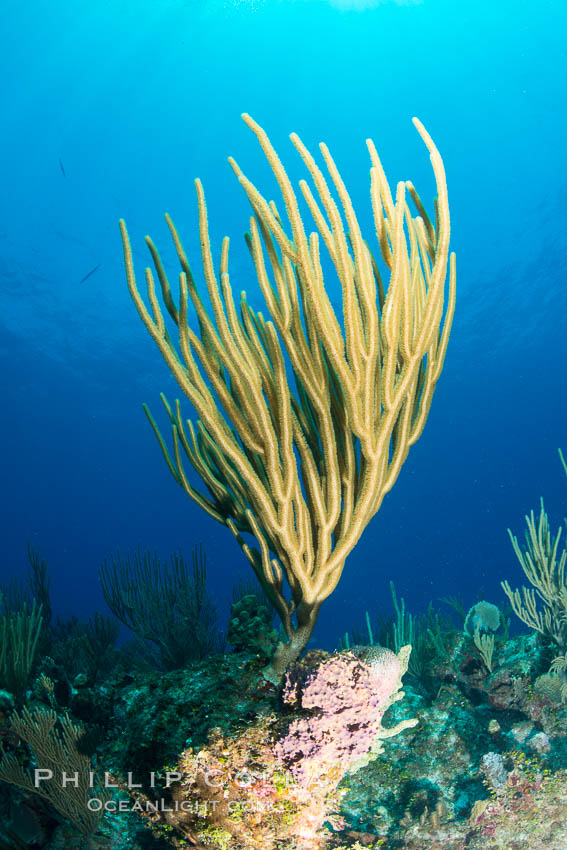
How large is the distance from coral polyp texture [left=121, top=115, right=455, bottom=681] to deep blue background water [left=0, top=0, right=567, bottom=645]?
25300 mm

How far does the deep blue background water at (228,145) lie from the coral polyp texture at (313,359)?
25300 mm

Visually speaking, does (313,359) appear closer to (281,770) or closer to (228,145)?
(281,770)

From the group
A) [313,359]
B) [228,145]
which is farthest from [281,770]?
[228,145]

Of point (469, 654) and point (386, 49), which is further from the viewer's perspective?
point (386, 49)

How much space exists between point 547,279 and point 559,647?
2907 cm

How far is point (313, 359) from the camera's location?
84.0 inches

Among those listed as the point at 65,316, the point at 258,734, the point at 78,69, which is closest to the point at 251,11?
the point at 78,69

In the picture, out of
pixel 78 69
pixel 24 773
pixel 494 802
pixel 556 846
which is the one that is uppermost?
pixel 78 69

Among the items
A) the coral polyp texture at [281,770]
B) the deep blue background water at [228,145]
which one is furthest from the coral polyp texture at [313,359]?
the deep blue background water at [228,145]

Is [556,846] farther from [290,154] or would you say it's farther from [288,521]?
[290,154]

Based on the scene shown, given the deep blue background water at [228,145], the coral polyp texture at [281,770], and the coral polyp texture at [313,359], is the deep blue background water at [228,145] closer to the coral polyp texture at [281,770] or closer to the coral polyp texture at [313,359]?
the coral polyp texture at [313,359]

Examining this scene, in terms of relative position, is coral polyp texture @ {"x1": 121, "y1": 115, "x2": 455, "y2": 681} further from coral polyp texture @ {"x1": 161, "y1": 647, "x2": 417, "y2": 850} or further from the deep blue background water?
the deep blue background water

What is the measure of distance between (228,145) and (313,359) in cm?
2810

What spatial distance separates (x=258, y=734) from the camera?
195 centimetres
